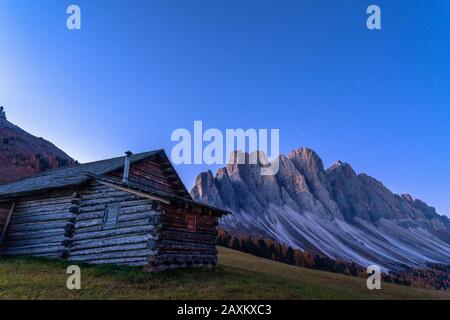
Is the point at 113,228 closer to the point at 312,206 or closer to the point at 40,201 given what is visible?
the point at 40,201

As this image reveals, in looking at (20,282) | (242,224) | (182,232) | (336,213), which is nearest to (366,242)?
(336,213)

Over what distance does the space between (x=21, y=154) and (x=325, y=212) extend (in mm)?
96456

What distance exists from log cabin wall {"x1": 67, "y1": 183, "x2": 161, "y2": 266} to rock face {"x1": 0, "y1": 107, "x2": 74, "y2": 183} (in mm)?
39675

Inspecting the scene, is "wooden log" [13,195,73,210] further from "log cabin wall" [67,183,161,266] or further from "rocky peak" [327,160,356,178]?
"rocky peak" [327,160,356,178]

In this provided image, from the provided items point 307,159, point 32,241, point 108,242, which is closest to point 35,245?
point 32,241

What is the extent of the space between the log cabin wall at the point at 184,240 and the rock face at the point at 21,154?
141 ft

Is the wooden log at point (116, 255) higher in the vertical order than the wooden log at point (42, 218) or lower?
lower

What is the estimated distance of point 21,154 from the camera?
64312mm

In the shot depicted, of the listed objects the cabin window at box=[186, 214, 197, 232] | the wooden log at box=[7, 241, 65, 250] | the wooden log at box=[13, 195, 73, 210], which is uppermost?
the wooden log at box=[13, 195, 73, 210]

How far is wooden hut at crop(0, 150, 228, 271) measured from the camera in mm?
15633

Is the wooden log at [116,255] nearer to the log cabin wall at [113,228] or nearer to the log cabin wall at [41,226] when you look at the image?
the log cabin wall at [113,228]

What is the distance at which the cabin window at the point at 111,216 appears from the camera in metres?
16.7

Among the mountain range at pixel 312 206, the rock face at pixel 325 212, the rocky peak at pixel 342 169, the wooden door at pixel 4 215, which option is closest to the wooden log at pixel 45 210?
the wooden door at pixel 4 215

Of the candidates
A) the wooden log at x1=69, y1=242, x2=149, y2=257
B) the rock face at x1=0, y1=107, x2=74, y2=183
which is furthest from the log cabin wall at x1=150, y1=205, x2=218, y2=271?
the rock face at x1=0, y1=107, x2=74, y2=183
